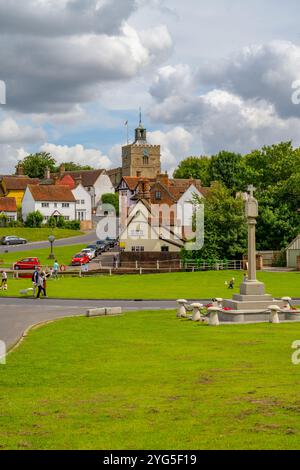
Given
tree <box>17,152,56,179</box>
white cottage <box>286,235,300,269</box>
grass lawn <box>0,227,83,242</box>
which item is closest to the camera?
white cottage <box>286,235,300,269</box>

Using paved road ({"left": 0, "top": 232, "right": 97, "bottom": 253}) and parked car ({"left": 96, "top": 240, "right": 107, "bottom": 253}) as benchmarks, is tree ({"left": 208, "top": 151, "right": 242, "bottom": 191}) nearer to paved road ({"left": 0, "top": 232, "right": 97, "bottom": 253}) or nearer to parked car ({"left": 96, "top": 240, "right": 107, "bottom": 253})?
paved road ({"left": 0, "top": 232, "right": 97, "bottom": 253})

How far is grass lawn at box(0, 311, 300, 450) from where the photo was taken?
1058 cm

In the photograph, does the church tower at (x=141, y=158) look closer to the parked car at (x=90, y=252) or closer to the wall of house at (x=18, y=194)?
the wall of house at (x=18, y=194)

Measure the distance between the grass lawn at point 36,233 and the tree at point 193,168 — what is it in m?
46.9

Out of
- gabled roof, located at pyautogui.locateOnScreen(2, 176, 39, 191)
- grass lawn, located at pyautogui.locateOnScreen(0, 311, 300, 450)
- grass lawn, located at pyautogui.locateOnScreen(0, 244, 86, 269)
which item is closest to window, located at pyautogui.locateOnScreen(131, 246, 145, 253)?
grass lawn, located at pyautogui.locateOnScreen(0, 244, 86, 269)

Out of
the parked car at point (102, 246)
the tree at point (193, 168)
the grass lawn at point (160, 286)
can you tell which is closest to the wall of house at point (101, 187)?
the tree at point (193, 168)

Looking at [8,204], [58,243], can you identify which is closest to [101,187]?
[8,204]

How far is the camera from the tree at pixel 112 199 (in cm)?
13725

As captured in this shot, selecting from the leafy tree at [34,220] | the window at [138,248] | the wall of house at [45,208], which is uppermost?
the wall of house at [45,208]

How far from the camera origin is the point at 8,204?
116062 mm

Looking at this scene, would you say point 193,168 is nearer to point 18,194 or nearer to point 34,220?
point 18,194

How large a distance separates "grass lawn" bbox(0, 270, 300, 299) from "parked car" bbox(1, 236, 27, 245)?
36261mm

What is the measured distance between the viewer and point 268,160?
87.1 metres

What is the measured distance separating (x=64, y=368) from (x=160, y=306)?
1927cm
